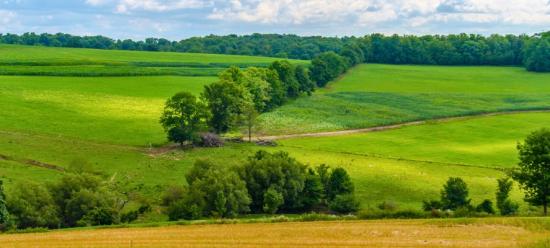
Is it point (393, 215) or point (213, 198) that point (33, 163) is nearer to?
point (213, 198)

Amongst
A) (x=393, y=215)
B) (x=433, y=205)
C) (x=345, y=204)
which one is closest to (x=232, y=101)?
(x=345, y=204)

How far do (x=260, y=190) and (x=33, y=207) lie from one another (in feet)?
59.2

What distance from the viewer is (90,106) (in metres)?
98.1

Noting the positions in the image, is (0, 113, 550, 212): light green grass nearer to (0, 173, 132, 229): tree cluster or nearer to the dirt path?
the dirt path

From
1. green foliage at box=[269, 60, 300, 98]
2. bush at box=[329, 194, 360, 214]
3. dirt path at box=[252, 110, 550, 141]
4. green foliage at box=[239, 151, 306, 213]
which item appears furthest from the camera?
green foliage at box=[269, 60, 300, 98]

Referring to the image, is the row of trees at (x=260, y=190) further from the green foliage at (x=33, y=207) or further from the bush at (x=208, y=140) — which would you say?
the bush at (x=208, y=140)

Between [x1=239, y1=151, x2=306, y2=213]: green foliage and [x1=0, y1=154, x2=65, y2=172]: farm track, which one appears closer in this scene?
[x1=239, y1=151, x2=306, y2=213]: green foliage

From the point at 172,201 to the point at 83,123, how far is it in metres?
40.4

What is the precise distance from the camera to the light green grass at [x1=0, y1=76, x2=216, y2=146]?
8069cm

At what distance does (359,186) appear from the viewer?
5988 cm

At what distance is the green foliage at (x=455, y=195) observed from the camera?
50.7 meters

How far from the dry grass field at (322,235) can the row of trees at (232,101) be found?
4140cm

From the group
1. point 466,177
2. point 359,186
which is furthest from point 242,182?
point 466,177

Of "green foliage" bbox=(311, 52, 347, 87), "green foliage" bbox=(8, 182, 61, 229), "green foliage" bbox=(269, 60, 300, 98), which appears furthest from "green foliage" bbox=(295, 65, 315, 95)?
"green foliage" bbox=(8, 182, 61, 229)
